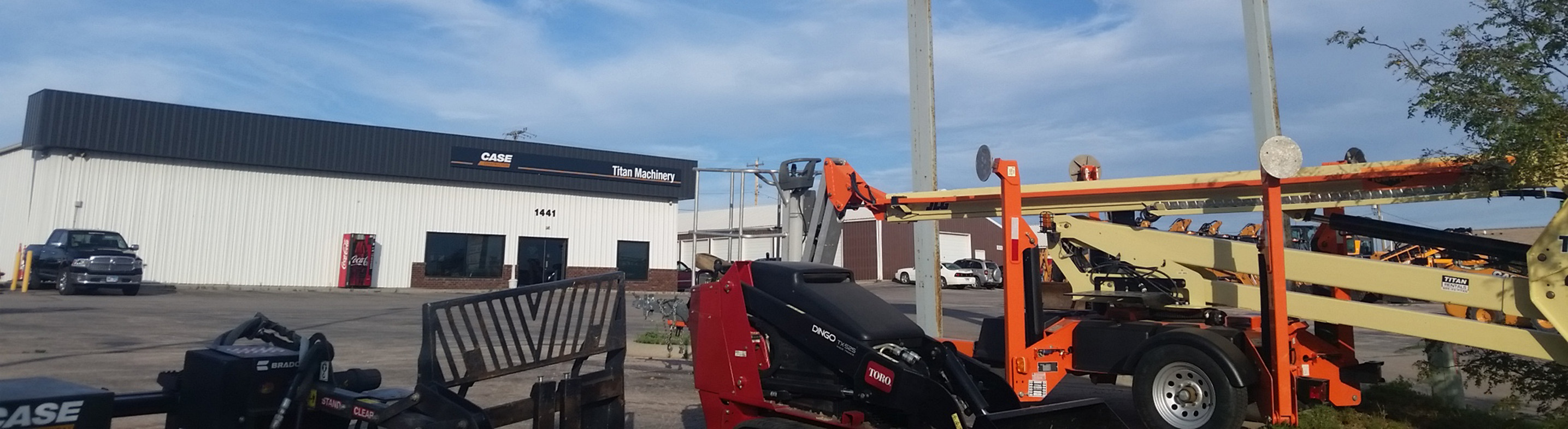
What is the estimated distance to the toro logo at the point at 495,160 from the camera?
3494 centimetres

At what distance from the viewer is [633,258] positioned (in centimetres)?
3841

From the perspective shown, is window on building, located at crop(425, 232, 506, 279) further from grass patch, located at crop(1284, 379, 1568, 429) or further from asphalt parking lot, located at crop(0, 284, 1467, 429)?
grass patch, located at crop(1284, 379, 1568, 429)

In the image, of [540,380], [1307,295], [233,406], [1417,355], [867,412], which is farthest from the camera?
[1417,355]

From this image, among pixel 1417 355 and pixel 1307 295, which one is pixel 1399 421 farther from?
pixel 1417 355

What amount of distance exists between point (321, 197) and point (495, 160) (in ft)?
19.9

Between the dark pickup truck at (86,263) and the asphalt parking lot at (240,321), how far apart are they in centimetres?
51

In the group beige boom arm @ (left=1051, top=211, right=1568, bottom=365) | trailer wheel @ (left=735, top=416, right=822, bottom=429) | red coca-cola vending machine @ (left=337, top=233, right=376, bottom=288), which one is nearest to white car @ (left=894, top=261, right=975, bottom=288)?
red coca-cola vending machine @ (left=337, top=233, right=376, bottom=288)

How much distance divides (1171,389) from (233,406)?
6.27 m

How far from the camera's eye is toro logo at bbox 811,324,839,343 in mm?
4727

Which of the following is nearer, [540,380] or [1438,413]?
[540,380]

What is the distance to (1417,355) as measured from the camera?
13.7m

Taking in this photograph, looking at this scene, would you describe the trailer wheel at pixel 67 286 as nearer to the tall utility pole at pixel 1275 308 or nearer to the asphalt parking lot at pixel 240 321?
the asphalt parking lot at pixel 240 321

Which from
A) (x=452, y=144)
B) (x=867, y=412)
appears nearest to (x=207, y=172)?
(x=452, y=144)

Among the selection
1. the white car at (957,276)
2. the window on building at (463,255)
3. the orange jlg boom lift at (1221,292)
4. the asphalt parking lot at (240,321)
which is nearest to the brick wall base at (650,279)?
the window on building at (463,255)
